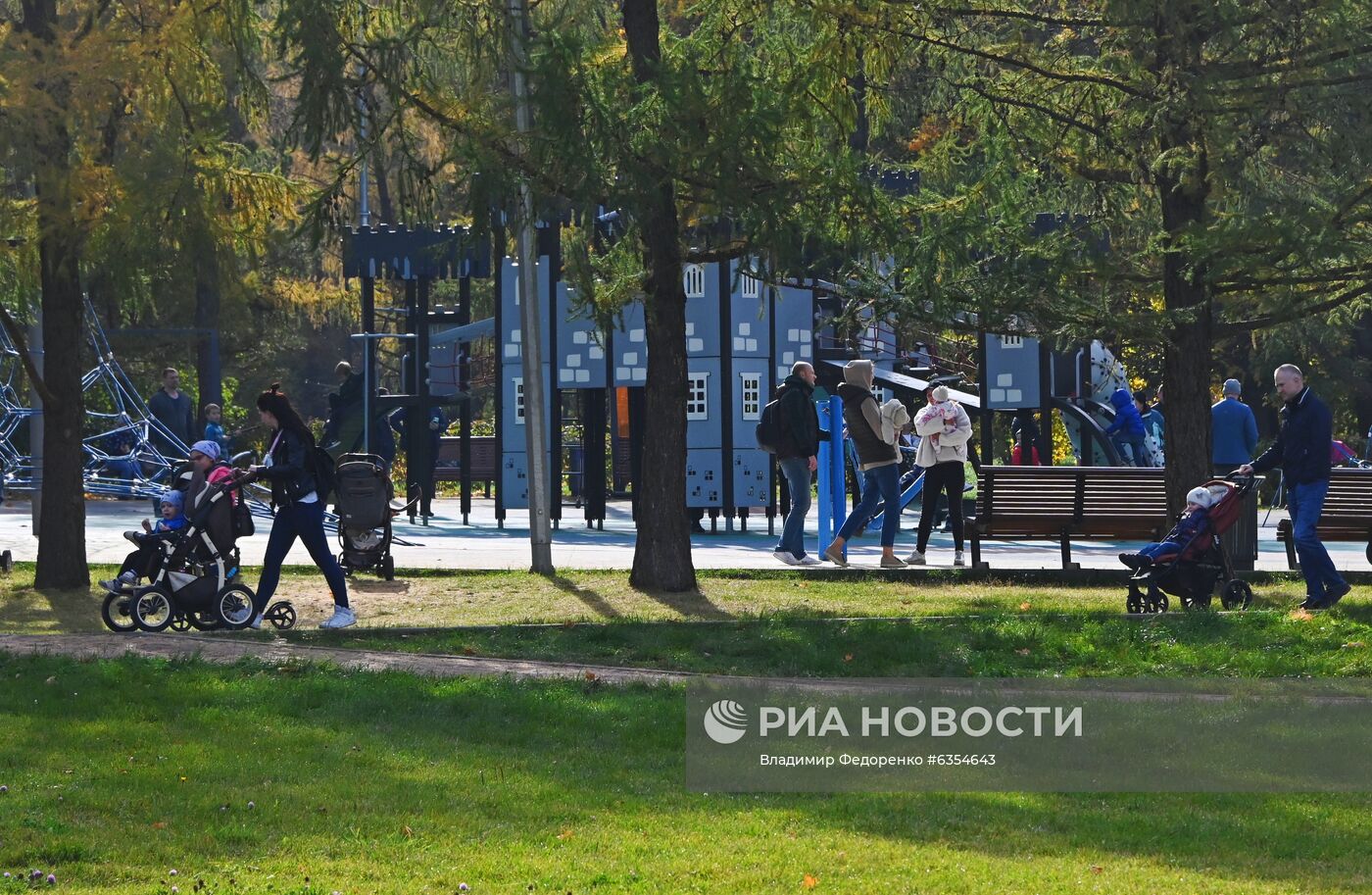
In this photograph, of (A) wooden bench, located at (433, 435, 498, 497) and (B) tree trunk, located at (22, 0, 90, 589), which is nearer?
(B) tree trunk, located at (22, 0, 90, 589)

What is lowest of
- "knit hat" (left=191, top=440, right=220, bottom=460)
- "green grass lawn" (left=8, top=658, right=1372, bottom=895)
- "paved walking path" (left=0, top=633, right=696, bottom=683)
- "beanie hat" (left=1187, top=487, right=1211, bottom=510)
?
"green grass lawn" (left=8, top=658, right=1372, bottom=895)

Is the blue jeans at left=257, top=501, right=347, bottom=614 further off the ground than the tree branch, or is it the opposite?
the tree branch

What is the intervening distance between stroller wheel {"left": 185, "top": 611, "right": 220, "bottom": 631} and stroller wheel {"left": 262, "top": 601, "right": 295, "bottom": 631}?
0.36 metres

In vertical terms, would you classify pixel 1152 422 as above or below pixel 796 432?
above

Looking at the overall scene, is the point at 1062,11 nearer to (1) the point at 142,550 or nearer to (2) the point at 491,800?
(1) the point at 142,550

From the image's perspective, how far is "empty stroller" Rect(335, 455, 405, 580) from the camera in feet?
52.4

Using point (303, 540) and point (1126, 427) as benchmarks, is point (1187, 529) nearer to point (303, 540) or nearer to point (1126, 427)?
point (303, 540)

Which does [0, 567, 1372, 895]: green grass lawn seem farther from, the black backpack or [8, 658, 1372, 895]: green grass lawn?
the black backpack

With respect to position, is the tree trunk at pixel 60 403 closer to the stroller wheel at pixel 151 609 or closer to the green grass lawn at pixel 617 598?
the green grass lawn at pixel 617 598

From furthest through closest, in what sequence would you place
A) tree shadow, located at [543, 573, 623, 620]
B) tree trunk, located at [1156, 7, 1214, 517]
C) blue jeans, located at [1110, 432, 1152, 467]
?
blue jeans, located at [1110, 432, 1152, 467]
tree trunk, located at [1156, 7, 1214, 517]
tree shadow, located at [543, 573, 623, 620]

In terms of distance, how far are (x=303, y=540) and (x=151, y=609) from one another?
3.54ft

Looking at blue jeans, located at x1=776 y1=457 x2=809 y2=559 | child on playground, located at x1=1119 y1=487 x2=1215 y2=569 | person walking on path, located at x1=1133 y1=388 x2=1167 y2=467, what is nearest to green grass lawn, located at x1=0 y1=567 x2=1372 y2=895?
child on playground, located at x1=1119 y1=487 x2=1215 y2=569

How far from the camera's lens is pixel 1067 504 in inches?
641

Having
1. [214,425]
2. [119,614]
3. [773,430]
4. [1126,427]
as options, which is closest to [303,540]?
[119,614]
